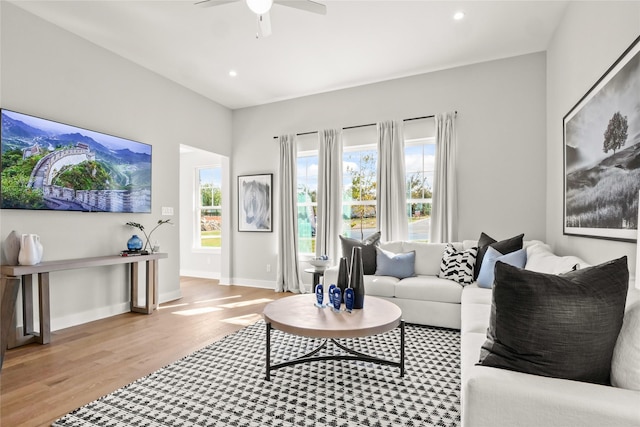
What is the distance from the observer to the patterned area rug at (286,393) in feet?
6.07

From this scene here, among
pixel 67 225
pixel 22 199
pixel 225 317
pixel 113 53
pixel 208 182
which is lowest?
pixel 225 317

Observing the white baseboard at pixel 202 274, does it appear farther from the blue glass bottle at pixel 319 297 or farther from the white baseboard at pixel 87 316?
the blue glass bottle at pixel 319 297

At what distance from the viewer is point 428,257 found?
4.05 metres

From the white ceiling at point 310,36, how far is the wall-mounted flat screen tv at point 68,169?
3.63ft

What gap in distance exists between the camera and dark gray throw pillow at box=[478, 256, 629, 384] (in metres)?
1.16

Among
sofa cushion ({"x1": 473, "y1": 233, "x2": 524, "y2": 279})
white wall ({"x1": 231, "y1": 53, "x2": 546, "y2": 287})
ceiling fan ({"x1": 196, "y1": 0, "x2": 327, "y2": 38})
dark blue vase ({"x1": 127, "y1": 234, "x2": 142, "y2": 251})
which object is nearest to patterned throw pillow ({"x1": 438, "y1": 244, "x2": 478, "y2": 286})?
sofa cushion ({"x1": 473, "y1": 233, "x2": 524, "y2": 279})

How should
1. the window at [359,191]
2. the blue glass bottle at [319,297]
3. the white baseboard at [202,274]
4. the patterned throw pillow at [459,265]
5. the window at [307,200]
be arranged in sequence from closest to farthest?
the blue glass bottle at [319,297] < the patterned throw pillow at [459,265] < the window at [359,191] < the window at [307,200] < the white baseboard at [202,274]

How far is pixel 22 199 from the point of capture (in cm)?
312

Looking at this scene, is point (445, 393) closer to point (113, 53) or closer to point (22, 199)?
point (22, 199)

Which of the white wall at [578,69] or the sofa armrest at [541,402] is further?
the white wall at [578,69]

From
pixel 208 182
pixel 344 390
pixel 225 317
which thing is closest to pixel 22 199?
pixel 225 317

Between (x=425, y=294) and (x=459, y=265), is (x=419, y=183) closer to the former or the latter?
(x=459, y=265)

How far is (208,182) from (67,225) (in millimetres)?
3527

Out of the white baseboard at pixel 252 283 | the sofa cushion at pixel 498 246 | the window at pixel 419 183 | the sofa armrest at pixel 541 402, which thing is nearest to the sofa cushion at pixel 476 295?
the sofa cushion at pixel 498 246
